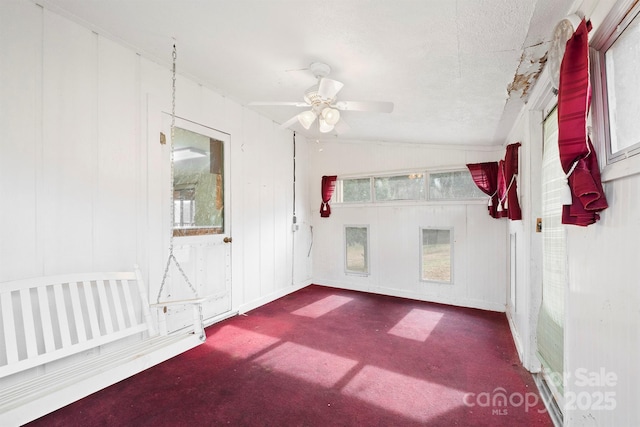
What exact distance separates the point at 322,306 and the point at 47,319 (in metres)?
2.87

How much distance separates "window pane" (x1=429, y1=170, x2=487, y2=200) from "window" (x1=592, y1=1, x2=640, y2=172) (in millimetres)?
2965

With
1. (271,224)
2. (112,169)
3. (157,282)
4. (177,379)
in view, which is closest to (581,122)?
(177,379)

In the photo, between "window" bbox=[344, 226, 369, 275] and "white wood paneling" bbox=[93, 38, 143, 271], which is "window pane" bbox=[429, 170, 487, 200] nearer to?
"window" bbox=[344, 226, 369, 275]

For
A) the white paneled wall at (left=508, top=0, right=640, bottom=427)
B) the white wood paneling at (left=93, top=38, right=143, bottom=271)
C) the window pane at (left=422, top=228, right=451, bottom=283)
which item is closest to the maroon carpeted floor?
the white paneled wall at (left=508, top=0, right=640, bottom=427)

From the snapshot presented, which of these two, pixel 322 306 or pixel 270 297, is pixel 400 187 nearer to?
pixel 322 306

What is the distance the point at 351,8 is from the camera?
1636 millimetres

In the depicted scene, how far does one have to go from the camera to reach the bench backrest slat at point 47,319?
5.40ft

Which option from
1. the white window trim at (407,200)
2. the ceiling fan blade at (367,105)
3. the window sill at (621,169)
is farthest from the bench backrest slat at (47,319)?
the white window trim at (407,200)

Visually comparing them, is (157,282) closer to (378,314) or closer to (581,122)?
(378,314)

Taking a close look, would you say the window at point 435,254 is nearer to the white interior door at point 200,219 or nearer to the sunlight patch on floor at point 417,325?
the sunlight patch on floor at point 417,325

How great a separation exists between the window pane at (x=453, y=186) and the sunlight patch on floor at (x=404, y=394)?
273 cm

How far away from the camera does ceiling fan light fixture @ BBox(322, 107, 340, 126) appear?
2350 millimetres

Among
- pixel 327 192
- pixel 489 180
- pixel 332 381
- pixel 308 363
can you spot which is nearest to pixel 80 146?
pixel 308 363

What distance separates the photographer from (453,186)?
4066mm
